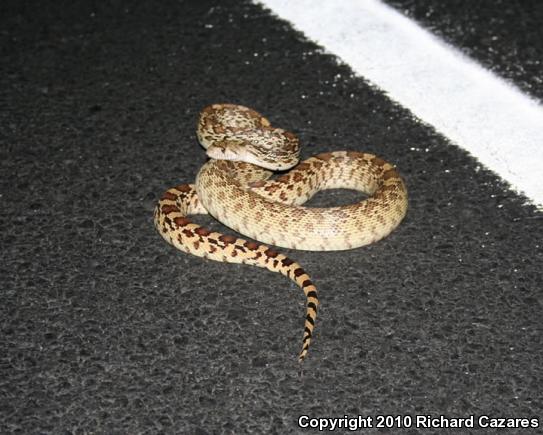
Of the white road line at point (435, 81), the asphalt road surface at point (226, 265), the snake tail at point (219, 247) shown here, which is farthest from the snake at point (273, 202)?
the white road line at point (435, 81)

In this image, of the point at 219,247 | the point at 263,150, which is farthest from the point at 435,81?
the point at 219,247

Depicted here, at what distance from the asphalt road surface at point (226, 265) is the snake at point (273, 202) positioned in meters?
0.12

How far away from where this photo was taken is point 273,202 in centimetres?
693

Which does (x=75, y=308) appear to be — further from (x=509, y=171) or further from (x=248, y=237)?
(x=509, y=171)

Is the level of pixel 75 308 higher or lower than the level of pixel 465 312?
lower

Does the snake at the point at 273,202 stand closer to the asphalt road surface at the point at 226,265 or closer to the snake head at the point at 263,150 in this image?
the snake head at the point at 263,150

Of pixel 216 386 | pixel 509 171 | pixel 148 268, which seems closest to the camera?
pixel 216 386

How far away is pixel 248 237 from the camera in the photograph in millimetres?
6910

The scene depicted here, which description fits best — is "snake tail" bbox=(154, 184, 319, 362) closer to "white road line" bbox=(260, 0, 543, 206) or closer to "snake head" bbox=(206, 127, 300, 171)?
"snake head" bbox=(206, 127, 300, 171)

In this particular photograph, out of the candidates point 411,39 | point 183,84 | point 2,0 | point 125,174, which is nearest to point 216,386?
point 125,174

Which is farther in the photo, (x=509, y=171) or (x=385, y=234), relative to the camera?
(x=509, y=171)

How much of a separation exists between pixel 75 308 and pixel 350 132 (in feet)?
10.2

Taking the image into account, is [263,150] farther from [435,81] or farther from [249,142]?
[435,81]

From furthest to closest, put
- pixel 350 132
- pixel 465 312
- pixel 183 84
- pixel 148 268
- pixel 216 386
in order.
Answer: pixel 183 84
pixel 350 132
pixel 148 268
pixel 465 312
pixel 216 386
